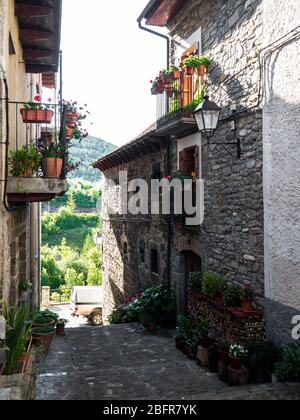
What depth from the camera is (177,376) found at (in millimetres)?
6809

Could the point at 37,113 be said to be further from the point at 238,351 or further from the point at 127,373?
the point at 238,351

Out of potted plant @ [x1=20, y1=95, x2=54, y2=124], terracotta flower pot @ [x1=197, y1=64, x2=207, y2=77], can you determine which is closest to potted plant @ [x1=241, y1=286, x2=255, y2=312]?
potted plant @ [x1=20, y1=95, x2=54, y2=124]

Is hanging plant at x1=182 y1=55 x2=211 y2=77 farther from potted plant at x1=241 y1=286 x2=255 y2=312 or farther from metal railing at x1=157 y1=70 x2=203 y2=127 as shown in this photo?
potted plant at x1=241 y1=286 x2=255 y2=312

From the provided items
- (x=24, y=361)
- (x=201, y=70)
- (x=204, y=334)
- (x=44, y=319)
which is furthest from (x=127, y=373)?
(x=201, y=70)

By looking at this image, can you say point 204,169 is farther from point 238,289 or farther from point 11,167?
point 11,167

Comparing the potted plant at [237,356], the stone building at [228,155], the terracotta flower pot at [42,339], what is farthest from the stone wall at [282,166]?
the terracotta flower pot at [42,339]

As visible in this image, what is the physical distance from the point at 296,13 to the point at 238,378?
205 inches

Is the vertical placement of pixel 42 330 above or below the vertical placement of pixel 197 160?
below

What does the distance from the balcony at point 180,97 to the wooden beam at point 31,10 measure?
3081mm

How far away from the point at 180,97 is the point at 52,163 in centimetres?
393

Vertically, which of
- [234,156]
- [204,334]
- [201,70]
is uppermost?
[201,70]

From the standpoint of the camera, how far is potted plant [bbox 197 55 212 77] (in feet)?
27.3

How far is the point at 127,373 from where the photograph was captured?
7004 mm
